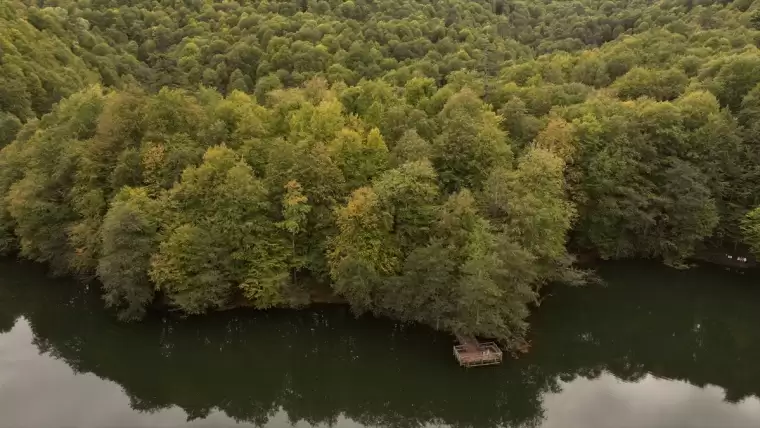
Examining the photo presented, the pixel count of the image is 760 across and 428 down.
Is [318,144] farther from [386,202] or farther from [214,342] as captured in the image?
[214,342]

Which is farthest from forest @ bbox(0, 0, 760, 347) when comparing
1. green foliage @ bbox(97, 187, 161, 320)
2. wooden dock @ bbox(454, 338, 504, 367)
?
wooden dock @ bbox(454, 338, 504, 367)

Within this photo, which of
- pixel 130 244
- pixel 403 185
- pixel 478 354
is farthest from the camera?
pixel 130 244

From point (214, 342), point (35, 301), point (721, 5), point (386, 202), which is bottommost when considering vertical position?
point (35, 301)

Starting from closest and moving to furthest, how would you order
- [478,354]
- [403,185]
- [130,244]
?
[478,354]
[403,185]
[130,244]

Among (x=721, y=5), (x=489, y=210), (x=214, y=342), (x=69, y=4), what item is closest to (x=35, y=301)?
(x=214, y=342)

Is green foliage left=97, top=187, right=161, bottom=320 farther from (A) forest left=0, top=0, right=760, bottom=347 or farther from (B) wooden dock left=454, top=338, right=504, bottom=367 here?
(B) wooden dock left=454, top=338, right=504, bottom=367

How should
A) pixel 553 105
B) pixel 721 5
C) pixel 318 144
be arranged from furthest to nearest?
pixel 721 5
pixel 553 105
pixel 318 144

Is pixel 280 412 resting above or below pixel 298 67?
below

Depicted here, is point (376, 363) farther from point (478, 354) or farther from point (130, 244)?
point (130, 244)

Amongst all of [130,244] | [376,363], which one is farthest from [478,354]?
[130,244]
